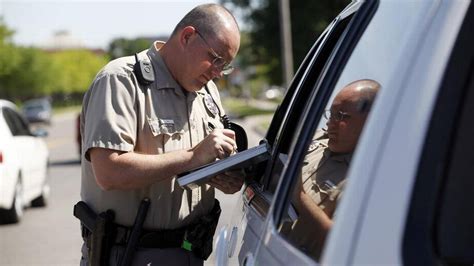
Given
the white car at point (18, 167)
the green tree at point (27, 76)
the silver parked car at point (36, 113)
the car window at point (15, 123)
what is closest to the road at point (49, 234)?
the white car at point (18, 167)

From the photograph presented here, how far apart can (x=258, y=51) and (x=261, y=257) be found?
43.4 metres

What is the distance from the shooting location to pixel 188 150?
298cm

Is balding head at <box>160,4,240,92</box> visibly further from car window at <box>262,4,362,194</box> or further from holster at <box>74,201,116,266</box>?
holster at <box>74,201,116,266</box>

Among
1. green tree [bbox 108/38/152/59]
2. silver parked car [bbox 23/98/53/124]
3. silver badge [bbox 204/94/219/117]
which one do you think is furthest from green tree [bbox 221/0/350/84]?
silver badge [bbox 204/94/219/117]

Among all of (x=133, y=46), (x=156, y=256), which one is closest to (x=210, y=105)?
(x=156, y=256)

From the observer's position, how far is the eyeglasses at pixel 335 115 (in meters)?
2.00

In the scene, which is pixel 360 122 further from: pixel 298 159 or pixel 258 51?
pixel 258 51

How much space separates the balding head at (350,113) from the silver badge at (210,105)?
127cm

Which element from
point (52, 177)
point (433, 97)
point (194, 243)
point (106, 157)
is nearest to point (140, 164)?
point (106, 157)

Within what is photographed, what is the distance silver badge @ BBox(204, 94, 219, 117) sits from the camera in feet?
11.1

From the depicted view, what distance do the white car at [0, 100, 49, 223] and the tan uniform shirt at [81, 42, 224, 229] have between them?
24.3ft

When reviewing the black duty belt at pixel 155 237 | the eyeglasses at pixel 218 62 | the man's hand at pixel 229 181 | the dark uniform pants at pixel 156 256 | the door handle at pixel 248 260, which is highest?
the eyeglasses at pixel 218 62

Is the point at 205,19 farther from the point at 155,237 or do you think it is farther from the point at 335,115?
the point at 335,115

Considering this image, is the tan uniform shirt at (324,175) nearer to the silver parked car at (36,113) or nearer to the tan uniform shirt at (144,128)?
the tan uniform shirt at (144,128)
